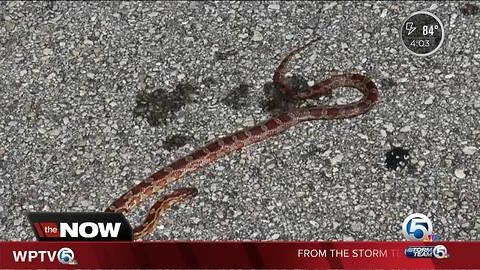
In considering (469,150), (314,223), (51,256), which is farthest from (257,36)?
(51,256)

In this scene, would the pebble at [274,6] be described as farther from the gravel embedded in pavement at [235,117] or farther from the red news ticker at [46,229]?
the red news ticker at [46,229]

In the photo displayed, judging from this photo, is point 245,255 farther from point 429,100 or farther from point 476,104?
point 476,104

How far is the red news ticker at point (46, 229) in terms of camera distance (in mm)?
11914

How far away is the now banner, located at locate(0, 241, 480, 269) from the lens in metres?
11.4

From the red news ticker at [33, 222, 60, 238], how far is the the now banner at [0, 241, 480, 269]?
299mm

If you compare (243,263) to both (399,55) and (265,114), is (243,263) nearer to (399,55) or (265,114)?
(265,114)

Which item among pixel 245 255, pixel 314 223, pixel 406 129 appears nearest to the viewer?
pixel 245 255
